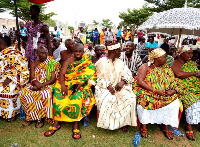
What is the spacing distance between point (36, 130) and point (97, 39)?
1571cm

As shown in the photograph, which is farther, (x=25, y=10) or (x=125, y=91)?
(x=25, y=10)

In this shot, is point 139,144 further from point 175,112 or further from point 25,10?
point 25,10

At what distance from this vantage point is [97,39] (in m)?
18.2

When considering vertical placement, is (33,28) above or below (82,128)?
above

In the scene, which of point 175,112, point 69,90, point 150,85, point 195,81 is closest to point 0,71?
point 69,90

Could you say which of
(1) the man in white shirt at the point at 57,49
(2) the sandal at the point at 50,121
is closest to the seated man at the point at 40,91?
(2) the sandal at the point at 50,121

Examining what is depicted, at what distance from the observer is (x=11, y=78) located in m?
3.53

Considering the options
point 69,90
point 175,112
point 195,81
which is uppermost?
point 195,81

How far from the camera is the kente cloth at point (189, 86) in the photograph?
3.46 metres

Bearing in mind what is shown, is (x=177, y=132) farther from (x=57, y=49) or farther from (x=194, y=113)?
(x=57, y=49)

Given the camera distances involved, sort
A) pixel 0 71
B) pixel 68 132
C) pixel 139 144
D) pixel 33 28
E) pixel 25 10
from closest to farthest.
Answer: pixel 139 144
pixel 68 132
pixel 0 71
pixel 33 28
pixel 25 10

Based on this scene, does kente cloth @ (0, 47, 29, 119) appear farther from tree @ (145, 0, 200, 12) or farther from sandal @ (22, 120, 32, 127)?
tree @ (145, 0, 200, 12)

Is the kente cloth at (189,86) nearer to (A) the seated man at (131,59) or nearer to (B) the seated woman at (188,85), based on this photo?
(B) the seated woman at (188,85)

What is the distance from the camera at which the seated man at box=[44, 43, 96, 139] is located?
317cm
